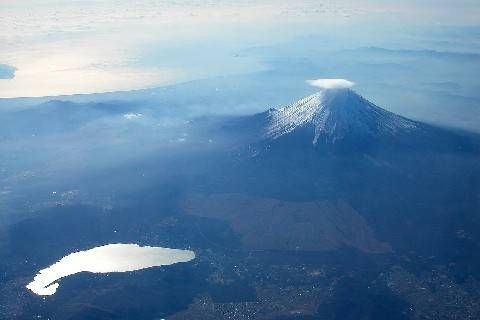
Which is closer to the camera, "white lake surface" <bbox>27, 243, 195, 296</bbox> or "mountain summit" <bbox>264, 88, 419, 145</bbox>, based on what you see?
"white lake surface" <bbox>27, 243, 195, 296</bbox>

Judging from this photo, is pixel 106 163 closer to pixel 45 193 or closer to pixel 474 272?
pixel 45 193

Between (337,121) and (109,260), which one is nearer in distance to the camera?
(109,260)

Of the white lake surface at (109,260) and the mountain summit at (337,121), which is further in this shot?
the mountain summit at (337,121)

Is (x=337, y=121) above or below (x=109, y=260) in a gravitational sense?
above

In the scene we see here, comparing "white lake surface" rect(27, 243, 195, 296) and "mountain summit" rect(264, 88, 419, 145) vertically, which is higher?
"mountain summit" rect(264, 88, 419, 145)

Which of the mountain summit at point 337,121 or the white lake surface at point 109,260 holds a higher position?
the mountain summit at point 337,121
